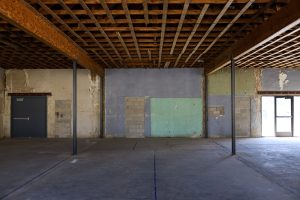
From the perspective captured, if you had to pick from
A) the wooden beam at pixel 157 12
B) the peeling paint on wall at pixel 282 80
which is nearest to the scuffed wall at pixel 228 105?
the peeling paint on wall at pixel 282 80

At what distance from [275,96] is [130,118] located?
6.19 m

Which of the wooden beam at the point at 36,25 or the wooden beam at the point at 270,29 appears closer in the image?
the wooden beam at the point at 36,25

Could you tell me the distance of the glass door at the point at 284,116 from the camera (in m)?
13.5

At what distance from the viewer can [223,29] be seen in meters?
7.13

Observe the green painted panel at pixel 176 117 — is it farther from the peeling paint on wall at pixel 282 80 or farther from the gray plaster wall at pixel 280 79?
the peeling paint on wall at pixel 282 80

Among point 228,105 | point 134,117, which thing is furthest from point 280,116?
point 134,117

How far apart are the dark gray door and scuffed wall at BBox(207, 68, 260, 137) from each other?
23.0ft

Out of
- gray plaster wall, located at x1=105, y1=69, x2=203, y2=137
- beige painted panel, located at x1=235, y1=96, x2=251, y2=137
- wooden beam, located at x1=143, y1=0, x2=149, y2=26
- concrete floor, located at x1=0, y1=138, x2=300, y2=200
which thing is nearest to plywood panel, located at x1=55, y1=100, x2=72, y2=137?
gray plaster wall, located at x1=105, y1=69, x2=203, y2=137

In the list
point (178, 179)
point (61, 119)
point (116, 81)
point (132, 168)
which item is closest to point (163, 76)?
point (116, 81)

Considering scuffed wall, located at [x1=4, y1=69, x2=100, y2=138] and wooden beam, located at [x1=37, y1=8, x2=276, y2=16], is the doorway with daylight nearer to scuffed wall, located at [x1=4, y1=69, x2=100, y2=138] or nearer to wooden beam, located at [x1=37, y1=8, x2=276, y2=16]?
scuffed wall, located at [x1=4, y1=69, x2=100, y2=138]

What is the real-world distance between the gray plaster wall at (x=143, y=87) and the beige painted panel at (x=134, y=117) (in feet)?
0.44

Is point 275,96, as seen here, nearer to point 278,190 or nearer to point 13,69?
point 278,190

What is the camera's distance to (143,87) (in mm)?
13508

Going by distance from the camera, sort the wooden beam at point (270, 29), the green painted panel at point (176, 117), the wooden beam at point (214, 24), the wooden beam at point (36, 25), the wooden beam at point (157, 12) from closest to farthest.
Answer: the wooden beam at point (36, 25) → the wooden beam at point (270, 29) → the wooden beam at point (214, 24) → the wooden beam at point (157, 12) → the green painted panel at point (176, 117)
